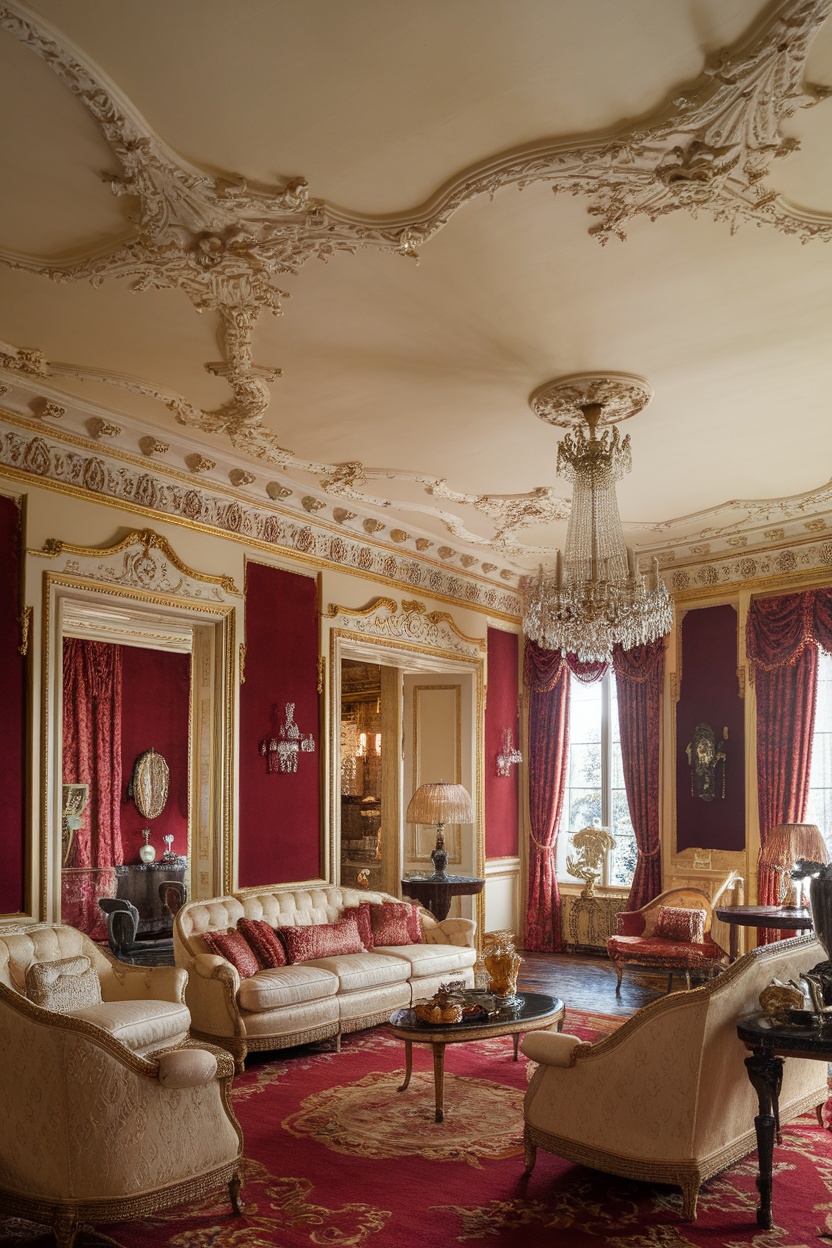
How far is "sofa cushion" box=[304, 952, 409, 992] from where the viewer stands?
21.1 ft

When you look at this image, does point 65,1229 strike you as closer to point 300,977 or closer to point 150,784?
point 300,977

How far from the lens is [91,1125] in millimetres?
3586

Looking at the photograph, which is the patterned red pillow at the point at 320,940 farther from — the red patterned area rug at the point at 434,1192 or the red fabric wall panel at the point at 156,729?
the red fabric wall panel at the point at 156,729

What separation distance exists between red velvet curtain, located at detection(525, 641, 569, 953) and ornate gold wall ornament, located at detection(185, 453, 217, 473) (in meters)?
4.57

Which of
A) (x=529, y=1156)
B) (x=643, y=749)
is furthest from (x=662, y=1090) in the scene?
(x=643, y=749)

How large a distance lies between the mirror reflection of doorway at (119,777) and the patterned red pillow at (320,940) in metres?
3.51

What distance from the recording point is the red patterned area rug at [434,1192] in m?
3.66

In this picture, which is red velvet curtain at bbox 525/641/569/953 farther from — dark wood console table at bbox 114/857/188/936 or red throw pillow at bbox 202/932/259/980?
red throw pillow at bbox 202/932/259/980

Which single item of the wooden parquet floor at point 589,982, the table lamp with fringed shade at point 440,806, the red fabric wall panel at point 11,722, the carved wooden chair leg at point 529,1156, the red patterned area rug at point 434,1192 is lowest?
the wooden parquet floor at point 589,982

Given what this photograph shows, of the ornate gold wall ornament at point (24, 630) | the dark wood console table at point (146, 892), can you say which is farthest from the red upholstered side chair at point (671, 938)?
the ornate gold wall ornament at point (24, 630)

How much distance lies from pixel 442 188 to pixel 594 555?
98.8 inches

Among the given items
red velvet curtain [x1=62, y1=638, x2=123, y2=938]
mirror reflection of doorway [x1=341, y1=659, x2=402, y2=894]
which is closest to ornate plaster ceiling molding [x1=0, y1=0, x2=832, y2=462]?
red velvet curtain [x1=62, y1=638, x2=123, y2=938]

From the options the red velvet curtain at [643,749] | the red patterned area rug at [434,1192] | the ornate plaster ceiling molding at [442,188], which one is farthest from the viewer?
the red velvet curtain at [643,749]

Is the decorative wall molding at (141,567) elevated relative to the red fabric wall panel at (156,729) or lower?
elevated
